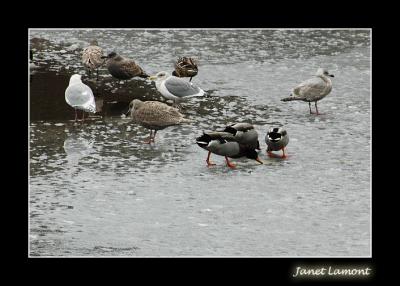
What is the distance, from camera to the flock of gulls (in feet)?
41.2

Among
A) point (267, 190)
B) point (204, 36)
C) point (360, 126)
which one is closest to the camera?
point (267, 190)

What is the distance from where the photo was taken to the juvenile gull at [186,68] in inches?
643

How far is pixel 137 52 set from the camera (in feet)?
60.4

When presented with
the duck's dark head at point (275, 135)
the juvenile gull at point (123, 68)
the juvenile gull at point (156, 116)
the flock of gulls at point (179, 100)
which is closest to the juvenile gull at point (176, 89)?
the flock of gulls at point (179, 100)

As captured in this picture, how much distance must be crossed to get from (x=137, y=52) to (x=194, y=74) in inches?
93.2

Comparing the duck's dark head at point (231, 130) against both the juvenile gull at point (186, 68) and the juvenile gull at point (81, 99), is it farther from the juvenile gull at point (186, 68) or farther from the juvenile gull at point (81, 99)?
the juvenile gull at point (186, 68)

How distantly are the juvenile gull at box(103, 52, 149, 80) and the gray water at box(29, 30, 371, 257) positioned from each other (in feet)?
0.96

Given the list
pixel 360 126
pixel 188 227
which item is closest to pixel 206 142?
pixel 188 227

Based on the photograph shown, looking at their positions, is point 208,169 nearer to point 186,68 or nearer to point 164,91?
point 164,91

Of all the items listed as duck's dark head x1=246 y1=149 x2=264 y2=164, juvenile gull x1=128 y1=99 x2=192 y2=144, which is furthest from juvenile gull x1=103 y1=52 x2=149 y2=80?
duck's dark head x1=246 y1=149 x2=264 y2=164

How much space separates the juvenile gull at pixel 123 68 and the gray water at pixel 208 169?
0.29 meters

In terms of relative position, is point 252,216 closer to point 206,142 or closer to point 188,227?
point 188,227

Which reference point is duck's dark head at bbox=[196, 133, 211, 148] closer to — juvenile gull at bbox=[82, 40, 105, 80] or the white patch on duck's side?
the white patch on duck's side

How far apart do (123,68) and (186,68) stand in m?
1.14
